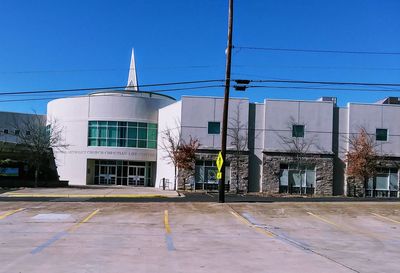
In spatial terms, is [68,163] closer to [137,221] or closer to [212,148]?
[212,148]

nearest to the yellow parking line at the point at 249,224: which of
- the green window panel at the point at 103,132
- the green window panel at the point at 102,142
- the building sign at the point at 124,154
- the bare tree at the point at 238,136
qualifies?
the bare tree at the point at 238,136

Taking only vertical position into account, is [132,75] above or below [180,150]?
above

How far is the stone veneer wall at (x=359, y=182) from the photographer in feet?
135

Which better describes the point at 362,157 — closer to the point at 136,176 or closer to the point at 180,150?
the point at 180,150

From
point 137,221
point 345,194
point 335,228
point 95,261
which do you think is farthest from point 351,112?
point 95,261

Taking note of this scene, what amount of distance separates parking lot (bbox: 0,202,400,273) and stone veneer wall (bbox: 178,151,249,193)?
14.6 metres

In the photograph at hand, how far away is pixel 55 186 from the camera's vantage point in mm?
39844

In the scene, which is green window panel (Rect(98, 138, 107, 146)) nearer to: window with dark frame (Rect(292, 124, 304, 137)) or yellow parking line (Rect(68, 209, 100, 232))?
window with dark frame (Rect(292, 124, 304, 137))

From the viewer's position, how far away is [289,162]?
40.8 m

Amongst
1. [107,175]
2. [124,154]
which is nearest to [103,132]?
[124,154]

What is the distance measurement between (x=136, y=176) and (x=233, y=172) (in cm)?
1441

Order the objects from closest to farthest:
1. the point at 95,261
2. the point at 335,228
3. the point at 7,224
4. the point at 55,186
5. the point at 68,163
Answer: the point at 95,261 < the point at 7,224 < the point at 335,228 < the point at 55,186 < the point at 68,163

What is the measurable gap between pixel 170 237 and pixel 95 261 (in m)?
4.58

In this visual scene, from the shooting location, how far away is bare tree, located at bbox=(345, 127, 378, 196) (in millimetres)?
39406
